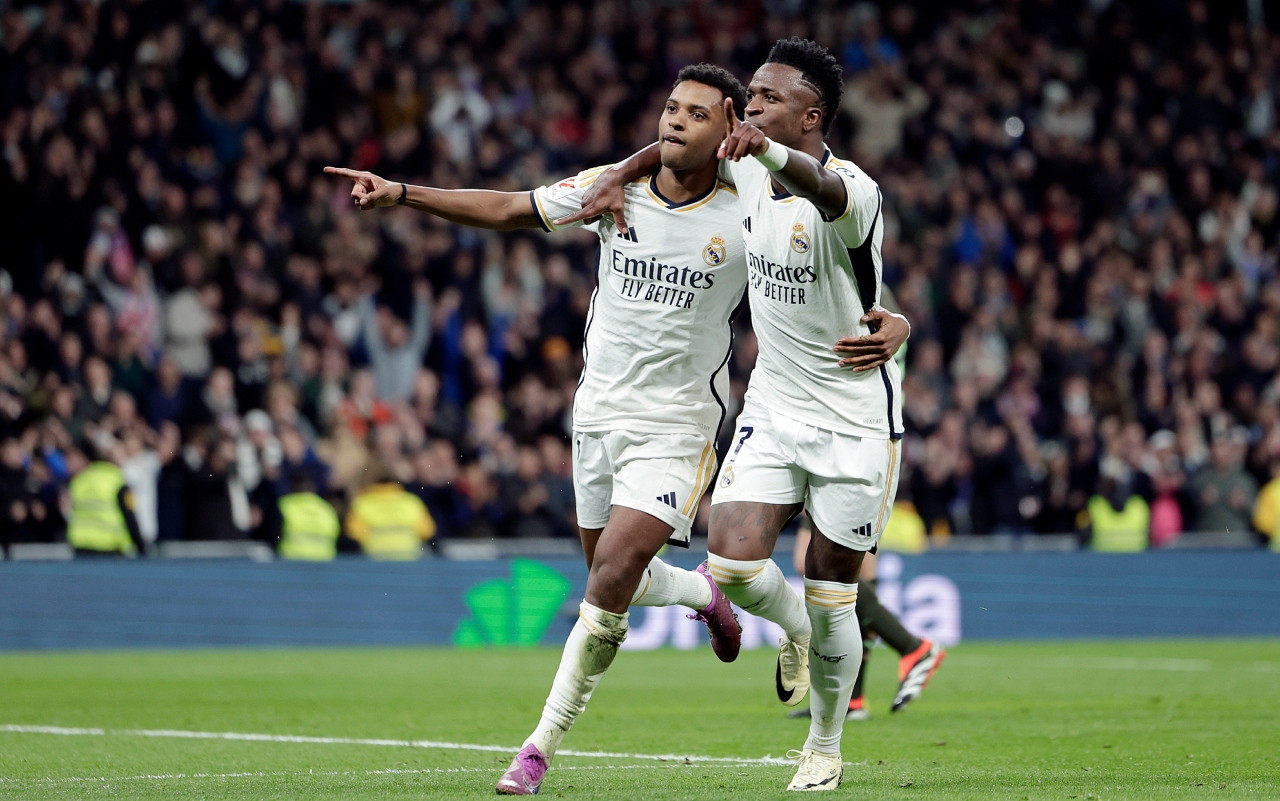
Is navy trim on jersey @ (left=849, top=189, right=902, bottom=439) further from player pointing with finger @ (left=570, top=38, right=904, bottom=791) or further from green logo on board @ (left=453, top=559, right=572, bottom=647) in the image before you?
green logo on board @ (left=453, top=559, right=572, bottom=647)

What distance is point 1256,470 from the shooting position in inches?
759

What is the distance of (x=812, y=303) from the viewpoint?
6.58 m

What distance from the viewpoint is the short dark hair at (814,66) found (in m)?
6.59

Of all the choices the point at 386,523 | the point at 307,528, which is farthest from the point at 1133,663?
the point at 307,528

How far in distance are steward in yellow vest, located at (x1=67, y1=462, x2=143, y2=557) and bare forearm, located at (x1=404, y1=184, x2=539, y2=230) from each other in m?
9.19

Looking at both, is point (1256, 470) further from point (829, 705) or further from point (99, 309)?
point (829, 705)

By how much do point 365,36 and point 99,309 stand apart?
5477 millimetres

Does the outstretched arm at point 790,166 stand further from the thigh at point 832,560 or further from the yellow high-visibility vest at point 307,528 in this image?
the yellow high-visibility vest at point 307,528

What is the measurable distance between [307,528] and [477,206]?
31.5 ft

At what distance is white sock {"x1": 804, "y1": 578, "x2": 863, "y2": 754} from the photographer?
6637 millimetres

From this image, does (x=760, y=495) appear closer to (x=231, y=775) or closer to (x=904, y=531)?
(x=231, y=775)

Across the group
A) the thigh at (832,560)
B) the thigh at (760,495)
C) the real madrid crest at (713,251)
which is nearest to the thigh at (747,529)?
the thigh at (760,495)

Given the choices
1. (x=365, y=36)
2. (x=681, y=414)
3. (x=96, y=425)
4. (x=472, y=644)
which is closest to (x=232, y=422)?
(x=96, y=425)

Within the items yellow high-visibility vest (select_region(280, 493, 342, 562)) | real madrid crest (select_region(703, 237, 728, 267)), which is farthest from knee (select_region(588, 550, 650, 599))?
yellow high-visibility vest (select_region(280, 493, 342, 562))
